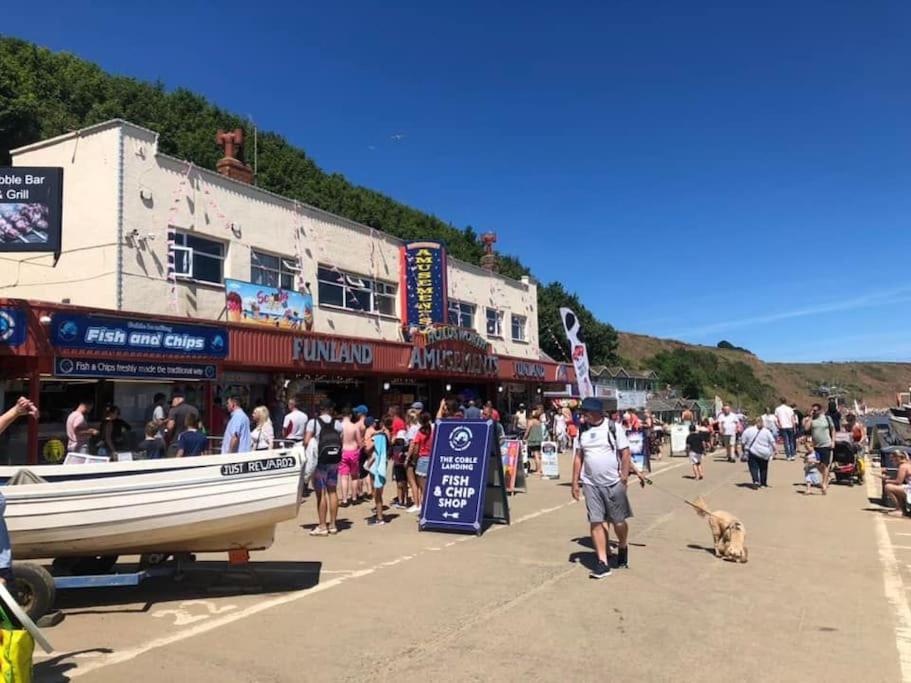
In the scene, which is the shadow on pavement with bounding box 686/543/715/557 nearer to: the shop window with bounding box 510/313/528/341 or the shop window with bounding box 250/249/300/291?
the shop window with bounding box 250/249/300/291

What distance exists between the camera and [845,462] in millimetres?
15180

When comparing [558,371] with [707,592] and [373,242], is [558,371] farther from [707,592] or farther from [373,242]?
[707,592]

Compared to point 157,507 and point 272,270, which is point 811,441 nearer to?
point 272,270

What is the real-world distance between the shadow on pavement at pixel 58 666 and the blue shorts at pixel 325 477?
4199 mm

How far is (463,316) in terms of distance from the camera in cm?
2741

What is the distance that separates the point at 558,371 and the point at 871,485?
16.6 meters

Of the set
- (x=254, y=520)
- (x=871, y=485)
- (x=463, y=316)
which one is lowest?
(x=871, y=485)

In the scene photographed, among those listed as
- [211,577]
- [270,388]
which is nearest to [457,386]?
[270,388]

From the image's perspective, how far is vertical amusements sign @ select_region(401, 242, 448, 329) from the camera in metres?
22.7

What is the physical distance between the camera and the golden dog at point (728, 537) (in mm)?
7836

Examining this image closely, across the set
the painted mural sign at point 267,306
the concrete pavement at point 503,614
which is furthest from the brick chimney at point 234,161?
the concrete pavement at point 503,614

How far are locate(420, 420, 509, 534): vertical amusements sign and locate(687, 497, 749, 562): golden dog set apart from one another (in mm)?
3014

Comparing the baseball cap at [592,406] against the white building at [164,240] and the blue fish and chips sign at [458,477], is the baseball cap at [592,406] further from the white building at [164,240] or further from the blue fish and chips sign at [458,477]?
the white building at [164,240]

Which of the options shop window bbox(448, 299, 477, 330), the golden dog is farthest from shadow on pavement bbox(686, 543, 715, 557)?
shop window bbox(448, 299, 477, 330)
